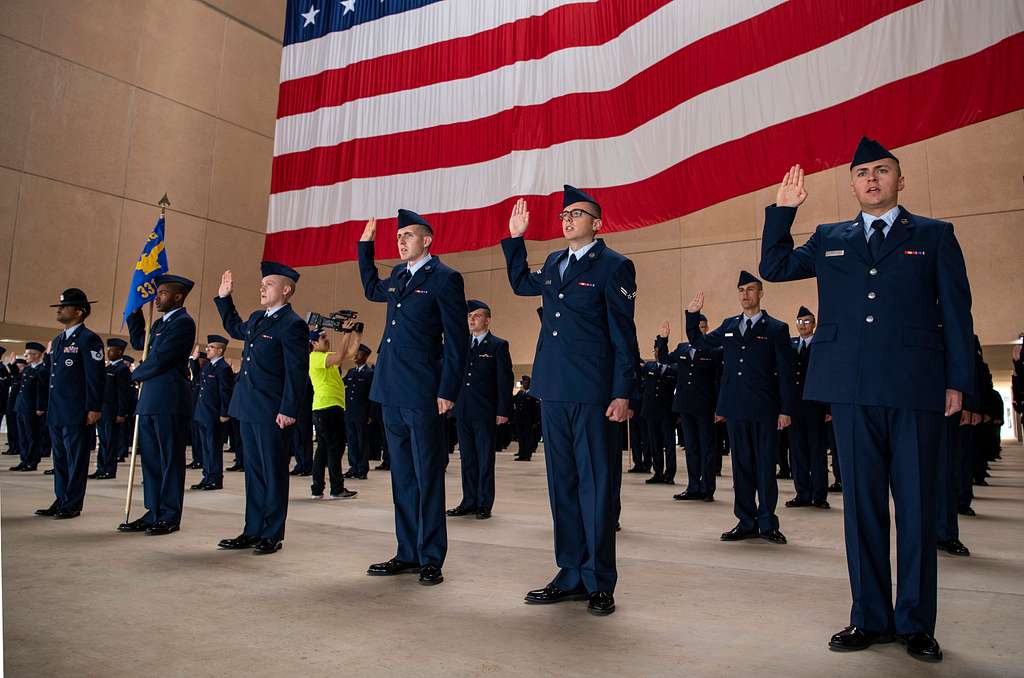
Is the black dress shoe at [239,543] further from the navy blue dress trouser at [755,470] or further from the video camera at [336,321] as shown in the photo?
the navy blue dress trouser at [755,470]

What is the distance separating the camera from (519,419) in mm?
12820

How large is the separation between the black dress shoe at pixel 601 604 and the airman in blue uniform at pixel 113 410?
246 inches

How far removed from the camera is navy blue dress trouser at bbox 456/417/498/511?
5.27 metres

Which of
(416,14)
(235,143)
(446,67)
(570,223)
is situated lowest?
(570,223)

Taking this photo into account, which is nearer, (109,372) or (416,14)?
(416,14)

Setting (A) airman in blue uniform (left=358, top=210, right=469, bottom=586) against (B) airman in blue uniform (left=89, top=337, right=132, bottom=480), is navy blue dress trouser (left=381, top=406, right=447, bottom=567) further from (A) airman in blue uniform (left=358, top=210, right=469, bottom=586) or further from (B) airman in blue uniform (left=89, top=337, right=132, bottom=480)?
(B) airman in blue uniform (left=89, top=337, right=132, bottom=480)

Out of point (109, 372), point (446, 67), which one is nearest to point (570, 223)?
point (446, 67)

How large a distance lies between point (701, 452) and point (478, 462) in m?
2.05

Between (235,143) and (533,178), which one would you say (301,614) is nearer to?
(533,178)

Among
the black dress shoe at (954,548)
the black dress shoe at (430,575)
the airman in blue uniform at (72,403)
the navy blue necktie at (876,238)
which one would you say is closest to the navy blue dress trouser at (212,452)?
the airman in blue uniform at (72,403)

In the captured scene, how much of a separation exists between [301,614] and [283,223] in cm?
472

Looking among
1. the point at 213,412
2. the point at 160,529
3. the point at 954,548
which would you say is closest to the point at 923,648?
the point at 954,548

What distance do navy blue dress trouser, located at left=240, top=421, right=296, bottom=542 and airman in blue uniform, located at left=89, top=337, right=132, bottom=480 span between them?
4.19 m

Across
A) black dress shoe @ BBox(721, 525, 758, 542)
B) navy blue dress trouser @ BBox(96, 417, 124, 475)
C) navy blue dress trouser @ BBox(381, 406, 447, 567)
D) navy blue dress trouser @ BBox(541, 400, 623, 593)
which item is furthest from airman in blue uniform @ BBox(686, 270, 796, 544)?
navy blue dress trouser @ BBox(96, 417, 124, 475)
